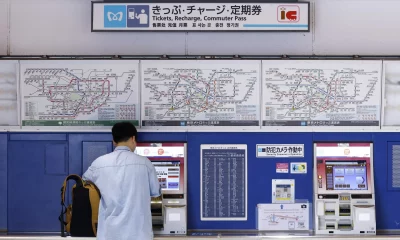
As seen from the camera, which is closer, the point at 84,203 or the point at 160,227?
the point at 84,203

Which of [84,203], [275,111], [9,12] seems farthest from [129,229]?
[9,12]

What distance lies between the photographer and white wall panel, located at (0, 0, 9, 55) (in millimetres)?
4824

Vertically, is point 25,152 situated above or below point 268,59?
below

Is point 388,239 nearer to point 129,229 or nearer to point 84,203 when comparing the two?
point 129,229

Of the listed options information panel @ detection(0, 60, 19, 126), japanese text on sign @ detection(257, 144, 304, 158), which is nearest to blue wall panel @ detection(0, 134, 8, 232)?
information panel @ detection(0, 60, 19, 126)

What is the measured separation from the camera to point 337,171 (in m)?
4.51

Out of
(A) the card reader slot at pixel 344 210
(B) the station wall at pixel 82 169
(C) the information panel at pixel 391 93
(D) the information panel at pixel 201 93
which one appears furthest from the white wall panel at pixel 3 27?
(C) the information panel at pixel 391 93

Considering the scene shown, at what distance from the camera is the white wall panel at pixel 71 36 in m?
4.77

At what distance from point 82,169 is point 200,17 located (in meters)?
1.74

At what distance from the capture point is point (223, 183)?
15.0 feet

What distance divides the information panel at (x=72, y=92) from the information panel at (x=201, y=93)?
0.20 m

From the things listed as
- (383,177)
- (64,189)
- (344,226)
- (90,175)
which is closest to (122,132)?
(90,175)

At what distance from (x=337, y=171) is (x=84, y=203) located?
219 centimetres

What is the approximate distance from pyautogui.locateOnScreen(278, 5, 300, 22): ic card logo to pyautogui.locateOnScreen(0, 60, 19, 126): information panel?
8.04ft
